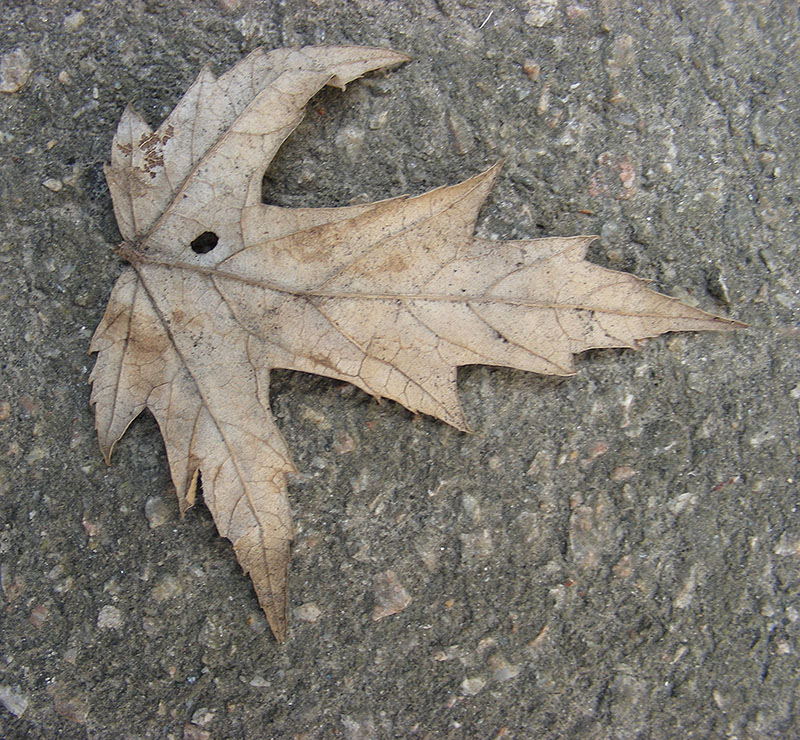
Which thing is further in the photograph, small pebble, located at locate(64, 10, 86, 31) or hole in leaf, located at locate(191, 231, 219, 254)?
small pebble, located at locate(64, 10, 86, 31)

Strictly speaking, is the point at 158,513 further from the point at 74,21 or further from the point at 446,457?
the point at 74,21

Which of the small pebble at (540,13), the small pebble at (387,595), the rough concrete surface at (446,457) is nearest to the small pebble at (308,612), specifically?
the rough concrete surface at (446,457)

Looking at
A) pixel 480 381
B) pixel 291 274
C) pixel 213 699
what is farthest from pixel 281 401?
pixel 213 699

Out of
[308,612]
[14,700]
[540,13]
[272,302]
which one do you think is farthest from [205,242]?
[14,700]

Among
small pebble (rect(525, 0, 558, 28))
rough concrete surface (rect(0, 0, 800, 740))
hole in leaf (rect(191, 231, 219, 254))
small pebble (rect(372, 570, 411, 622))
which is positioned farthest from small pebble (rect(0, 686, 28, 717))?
small pebble (rect(525, 0, 558, 28))

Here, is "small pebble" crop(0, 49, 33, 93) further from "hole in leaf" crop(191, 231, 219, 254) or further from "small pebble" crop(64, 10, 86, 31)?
"hole in leaf" crop(191, 231, 219, 254)

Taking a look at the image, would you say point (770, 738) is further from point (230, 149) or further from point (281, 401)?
point (230, 149)

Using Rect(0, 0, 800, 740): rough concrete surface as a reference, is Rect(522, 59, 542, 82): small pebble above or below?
above

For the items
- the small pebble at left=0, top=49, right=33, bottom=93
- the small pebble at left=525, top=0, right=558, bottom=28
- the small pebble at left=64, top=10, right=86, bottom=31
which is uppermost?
the small pebble at left=64, top=10, right=86, bottom=31
